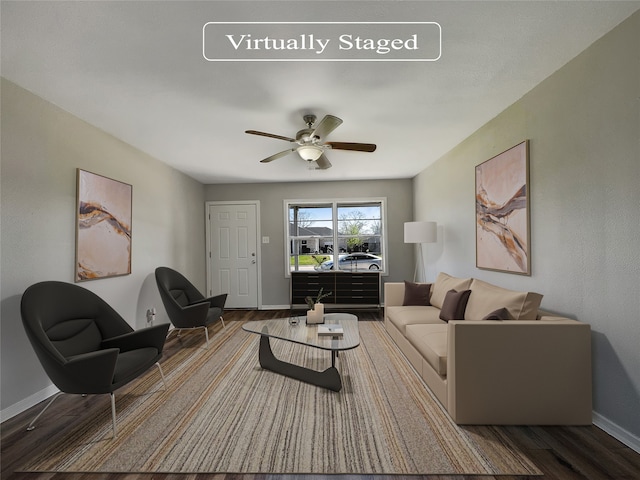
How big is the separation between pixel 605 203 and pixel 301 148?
2335 mm

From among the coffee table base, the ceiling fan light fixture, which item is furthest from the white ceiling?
the coffee table base

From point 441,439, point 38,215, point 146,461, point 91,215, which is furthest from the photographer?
point 91,215

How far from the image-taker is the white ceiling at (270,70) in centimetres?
177

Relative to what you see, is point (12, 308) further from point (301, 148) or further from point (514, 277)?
point (514, 277)

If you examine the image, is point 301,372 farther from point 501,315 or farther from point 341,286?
point 341,286

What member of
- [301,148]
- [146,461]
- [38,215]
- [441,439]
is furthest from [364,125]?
[146,461]

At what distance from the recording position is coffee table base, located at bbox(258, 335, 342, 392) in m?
2.71

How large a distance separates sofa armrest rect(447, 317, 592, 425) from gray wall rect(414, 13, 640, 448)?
0.52 feet

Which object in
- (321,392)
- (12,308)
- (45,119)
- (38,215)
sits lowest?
(321,392)

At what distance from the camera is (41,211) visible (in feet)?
8.87

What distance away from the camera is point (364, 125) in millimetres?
3410

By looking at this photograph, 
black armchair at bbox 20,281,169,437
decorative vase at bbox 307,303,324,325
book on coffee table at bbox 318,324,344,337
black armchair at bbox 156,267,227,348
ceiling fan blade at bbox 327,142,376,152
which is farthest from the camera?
black armchair at bbox 156,267,227,348

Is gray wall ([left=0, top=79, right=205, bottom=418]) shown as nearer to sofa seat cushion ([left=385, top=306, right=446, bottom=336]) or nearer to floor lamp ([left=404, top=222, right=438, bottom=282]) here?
sofa seat cushion ([left=385, top=306, right=446, bottom=336])

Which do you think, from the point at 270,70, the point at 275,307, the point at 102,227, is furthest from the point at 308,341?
the point at 275,307
